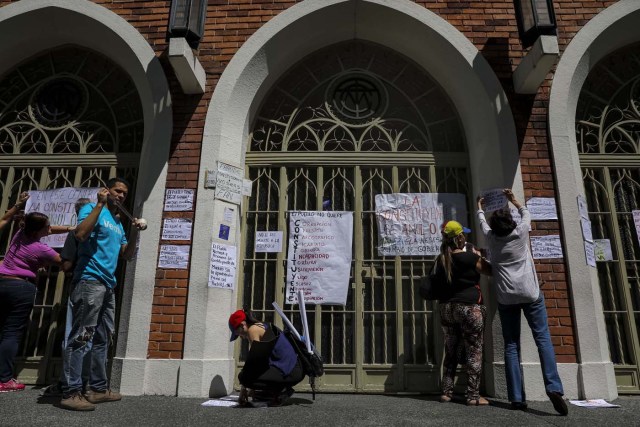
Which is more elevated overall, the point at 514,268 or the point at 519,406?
the point at 514,268

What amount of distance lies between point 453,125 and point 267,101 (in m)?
2.44

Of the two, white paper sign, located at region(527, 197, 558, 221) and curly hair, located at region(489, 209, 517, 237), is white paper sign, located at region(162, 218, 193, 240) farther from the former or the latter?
white paper sign, located at region(527, 197, 558, 221)

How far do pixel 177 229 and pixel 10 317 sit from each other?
1.74 metres

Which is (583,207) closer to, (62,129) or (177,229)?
(177,229)

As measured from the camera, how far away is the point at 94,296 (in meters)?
3.68

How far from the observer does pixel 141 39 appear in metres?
5.51

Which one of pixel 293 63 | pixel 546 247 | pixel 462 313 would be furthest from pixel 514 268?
pixel 293 63

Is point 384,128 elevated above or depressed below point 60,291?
above

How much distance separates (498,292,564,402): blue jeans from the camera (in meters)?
3.80

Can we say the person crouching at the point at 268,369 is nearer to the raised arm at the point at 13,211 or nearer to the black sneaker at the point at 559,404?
the black sneaker at the point at 559,404

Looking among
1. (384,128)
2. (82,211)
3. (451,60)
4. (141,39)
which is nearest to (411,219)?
(384,128)

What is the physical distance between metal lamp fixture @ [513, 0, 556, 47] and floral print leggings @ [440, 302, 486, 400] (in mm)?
3050

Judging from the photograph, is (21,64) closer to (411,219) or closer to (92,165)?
(92,165)

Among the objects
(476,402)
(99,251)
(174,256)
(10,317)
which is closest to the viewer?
(99,251)
